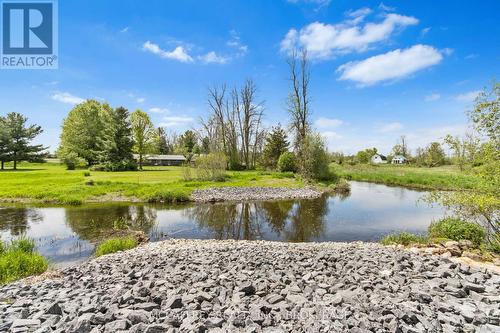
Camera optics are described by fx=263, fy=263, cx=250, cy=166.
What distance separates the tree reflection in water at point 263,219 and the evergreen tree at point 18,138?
42707 millimetres

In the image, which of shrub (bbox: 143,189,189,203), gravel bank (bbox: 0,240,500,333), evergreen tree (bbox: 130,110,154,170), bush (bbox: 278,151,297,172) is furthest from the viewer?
evergreen tree (bbox: 130,110,154,170)

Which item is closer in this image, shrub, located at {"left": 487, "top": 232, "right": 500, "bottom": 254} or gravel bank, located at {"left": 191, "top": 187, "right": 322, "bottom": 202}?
shrub, located at {"left": 487, "top": 232, "right": 500, "bottom": 254}

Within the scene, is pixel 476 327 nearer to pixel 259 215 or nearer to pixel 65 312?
pixel 65 312

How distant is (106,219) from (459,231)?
14.0m

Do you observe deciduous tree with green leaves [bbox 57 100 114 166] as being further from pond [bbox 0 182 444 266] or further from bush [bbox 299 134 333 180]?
bush [bbox 299 134 333 180]

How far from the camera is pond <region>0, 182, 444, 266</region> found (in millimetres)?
9961

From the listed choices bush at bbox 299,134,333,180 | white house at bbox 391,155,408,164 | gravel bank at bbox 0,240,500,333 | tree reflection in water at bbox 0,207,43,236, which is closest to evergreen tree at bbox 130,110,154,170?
bush at bbox 299,134,333,180

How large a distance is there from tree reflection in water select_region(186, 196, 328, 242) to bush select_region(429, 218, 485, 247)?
12.7ft

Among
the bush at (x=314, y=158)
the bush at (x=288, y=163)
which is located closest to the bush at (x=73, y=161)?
the bush at (x=288, y=163)

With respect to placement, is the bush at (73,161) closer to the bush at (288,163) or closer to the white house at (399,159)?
the bush at (288,163)

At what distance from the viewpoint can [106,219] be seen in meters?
12.6

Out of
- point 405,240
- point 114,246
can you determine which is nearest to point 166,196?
point 114,246

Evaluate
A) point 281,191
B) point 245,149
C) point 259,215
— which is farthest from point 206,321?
point 245,149

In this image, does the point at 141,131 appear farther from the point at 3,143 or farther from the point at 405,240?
the point at 405,240
